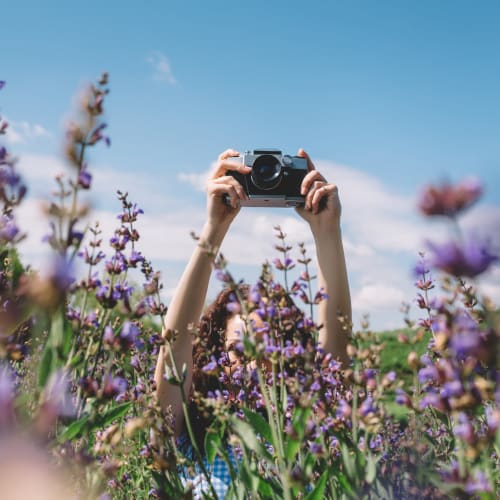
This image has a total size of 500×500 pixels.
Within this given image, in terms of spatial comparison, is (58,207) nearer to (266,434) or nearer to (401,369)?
(266,434)

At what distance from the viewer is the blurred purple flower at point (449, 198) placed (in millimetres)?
631

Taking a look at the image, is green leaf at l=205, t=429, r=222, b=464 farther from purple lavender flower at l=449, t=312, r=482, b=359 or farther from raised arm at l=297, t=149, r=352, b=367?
raised arm at l=297, t=149, r=352, b=367

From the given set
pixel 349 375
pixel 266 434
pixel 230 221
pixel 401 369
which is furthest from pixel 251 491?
pixel 401 369

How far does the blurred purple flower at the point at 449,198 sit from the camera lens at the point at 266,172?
1690mm

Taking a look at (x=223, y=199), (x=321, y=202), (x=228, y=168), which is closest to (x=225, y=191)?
(x=223, y=199)

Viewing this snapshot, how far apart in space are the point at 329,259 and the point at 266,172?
0.57m

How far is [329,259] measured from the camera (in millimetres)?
2064

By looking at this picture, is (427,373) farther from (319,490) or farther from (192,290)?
(192,290)

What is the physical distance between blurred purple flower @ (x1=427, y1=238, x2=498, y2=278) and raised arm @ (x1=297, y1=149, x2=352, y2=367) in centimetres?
132

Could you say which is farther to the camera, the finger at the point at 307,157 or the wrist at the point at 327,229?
the finger at the point at 307,157

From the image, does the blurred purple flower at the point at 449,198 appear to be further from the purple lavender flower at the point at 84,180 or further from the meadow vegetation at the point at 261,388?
the purple lavender flower at the point at 84,180

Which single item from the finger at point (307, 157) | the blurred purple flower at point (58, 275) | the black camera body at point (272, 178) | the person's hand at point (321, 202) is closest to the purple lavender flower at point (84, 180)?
the blurred purple flower at point (58, 275)

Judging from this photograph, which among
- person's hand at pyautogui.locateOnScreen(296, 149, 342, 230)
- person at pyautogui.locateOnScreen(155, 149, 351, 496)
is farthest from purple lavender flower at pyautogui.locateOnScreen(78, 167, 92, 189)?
person's hand at pyautogui.locateOnScreen(296, 149, 342, 230)

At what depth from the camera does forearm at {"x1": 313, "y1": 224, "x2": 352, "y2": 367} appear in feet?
6.63
